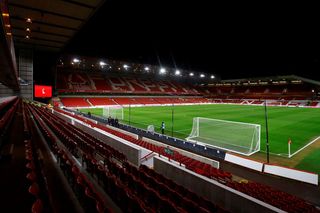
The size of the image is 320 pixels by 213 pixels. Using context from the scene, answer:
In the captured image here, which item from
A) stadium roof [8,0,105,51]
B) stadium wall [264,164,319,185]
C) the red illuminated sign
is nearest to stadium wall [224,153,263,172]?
stadium wall [264,164,319,185]

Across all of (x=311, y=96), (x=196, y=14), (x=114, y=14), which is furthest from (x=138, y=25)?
(x=311, y=96)

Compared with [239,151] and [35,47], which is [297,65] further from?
[35,47]

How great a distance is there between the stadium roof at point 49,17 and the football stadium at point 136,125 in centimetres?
9

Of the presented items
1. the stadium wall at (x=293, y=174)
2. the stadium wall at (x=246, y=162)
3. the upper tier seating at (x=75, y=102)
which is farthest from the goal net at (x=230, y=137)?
the upper tier seating at (x=75, y=102)

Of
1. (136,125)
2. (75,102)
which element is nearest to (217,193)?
(136,125)

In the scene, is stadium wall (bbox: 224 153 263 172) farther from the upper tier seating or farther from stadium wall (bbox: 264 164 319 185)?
the upper tier seating

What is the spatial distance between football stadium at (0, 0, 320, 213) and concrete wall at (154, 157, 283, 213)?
2cm

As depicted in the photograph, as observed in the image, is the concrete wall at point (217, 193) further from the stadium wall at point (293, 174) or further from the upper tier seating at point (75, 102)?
the upper tier seating at point (75, 102)

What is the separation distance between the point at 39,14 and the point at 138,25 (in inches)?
402

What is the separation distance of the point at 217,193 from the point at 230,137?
9.43 meters

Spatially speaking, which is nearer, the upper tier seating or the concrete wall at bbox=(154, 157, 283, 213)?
the concrete wall at bbox=(154, 157, 283, 213)

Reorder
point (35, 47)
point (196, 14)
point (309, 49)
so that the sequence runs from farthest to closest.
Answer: point (309, 49) < point (35, 47) < point (196, 14)

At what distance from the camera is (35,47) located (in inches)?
903

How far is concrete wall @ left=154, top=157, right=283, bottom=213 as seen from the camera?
3457 mm
